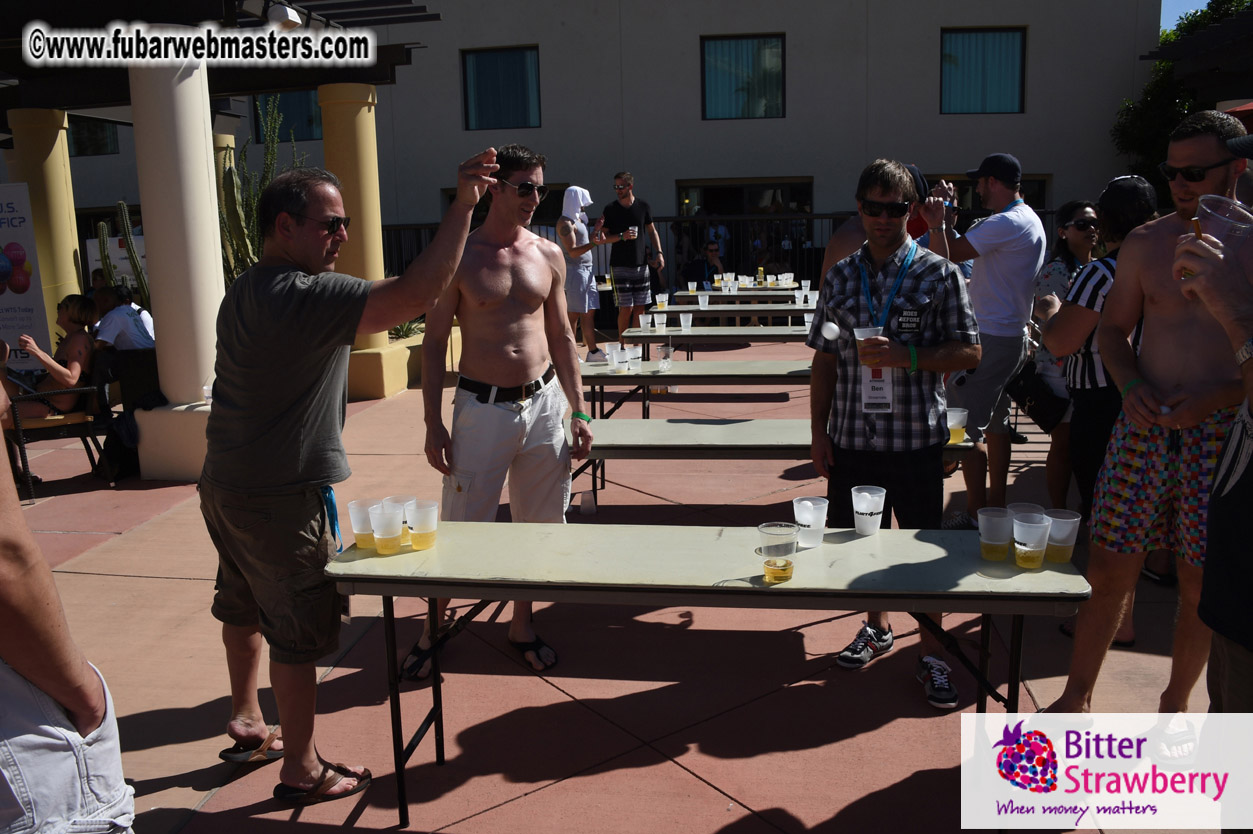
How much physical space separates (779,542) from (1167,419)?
130 centimetres

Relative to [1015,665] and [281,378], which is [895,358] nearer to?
[1015,665]

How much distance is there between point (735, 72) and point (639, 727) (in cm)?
1752

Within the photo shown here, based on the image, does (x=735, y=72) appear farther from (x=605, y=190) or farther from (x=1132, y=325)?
(x=1132, y=325)

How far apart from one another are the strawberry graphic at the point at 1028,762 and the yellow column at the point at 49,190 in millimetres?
12155

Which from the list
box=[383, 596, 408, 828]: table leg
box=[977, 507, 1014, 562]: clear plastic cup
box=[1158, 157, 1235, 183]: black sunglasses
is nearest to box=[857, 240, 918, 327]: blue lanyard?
box=[1158, 157, 1235, 183]: black sunglasses

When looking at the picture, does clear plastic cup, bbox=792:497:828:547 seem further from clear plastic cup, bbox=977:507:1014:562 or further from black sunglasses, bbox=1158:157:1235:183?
black sunglasses, bbox=1158:157:1235:183

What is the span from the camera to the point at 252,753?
3270 mm

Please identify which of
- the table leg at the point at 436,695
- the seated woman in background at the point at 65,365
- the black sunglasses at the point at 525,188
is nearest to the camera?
the table leg at the point at 436,695

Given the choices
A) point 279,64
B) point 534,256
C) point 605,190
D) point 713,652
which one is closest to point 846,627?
point 713,652

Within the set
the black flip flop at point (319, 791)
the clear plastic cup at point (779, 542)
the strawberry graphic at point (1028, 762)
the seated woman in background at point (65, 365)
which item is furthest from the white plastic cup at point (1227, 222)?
the seated woman in background at point (65, 365)

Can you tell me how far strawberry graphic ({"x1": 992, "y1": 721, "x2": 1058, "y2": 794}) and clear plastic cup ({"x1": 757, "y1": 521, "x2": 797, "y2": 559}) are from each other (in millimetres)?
938

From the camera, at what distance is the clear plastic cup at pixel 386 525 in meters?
2.90

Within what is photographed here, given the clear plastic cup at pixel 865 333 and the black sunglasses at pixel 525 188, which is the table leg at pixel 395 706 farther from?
the clear plastic cup at pixel 865 333

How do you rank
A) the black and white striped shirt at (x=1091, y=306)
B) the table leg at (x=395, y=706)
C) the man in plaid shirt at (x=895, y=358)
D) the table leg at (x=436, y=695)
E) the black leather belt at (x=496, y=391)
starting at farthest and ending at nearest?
the black leather belt at (x=496, y=391)
the black and white striped shirt at (x=1091, y=306)
the man in plaid shirt at (x=895, y=358)
the table leg at (x=436, y=695)
the table leg at (x=395, y=706)
